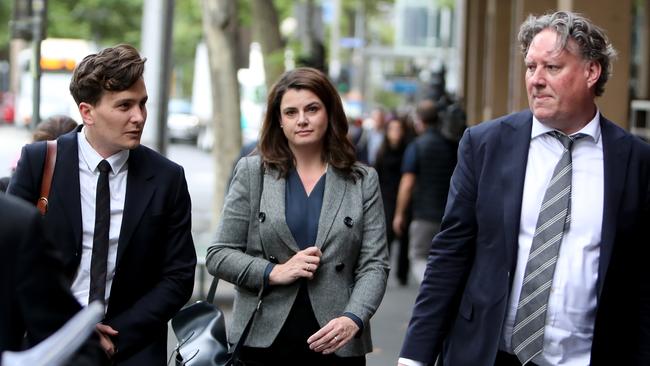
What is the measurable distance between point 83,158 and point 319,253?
0.96 metres

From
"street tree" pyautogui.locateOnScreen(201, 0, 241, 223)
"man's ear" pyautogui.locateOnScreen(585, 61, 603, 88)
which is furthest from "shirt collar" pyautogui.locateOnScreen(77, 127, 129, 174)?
"street tree" pyautogui.locateOnScreen(201, 0, 241, 223)

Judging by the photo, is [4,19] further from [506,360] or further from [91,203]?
[506,360]

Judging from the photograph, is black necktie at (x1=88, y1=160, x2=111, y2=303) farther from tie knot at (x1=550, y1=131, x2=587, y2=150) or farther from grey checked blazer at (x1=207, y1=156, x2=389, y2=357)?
tie knot at (x1=550, y1=131, x2=587, y2=150)

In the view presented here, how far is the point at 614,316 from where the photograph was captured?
4293mm

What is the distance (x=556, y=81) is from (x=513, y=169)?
0.31 metres

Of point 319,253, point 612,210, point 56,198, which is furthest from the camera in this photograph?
point 319,253

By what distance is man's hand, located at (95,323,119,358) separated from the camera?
451 centimetres

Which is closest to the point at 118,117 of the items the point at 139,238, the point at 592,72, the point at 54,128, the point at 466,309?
the point at 139,238

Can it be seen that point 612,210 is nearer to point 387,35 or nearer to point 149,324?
point 149,324

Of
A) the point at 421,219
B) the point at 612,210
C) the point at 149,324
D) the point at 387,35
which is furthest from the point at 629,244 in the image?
the point at 387,35

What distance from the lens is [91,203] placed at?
4641 millimetres

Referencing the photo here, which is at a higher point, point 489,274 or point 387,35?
point 387,35

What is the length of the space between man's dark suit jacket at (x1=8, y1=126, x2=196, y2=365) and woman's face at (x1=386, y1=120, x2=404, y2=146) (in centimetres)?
1184

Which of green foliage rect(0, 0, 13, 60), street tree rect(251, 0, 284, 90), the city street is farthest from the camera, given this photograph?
green foliage rect(0, 0, 13, 60)
